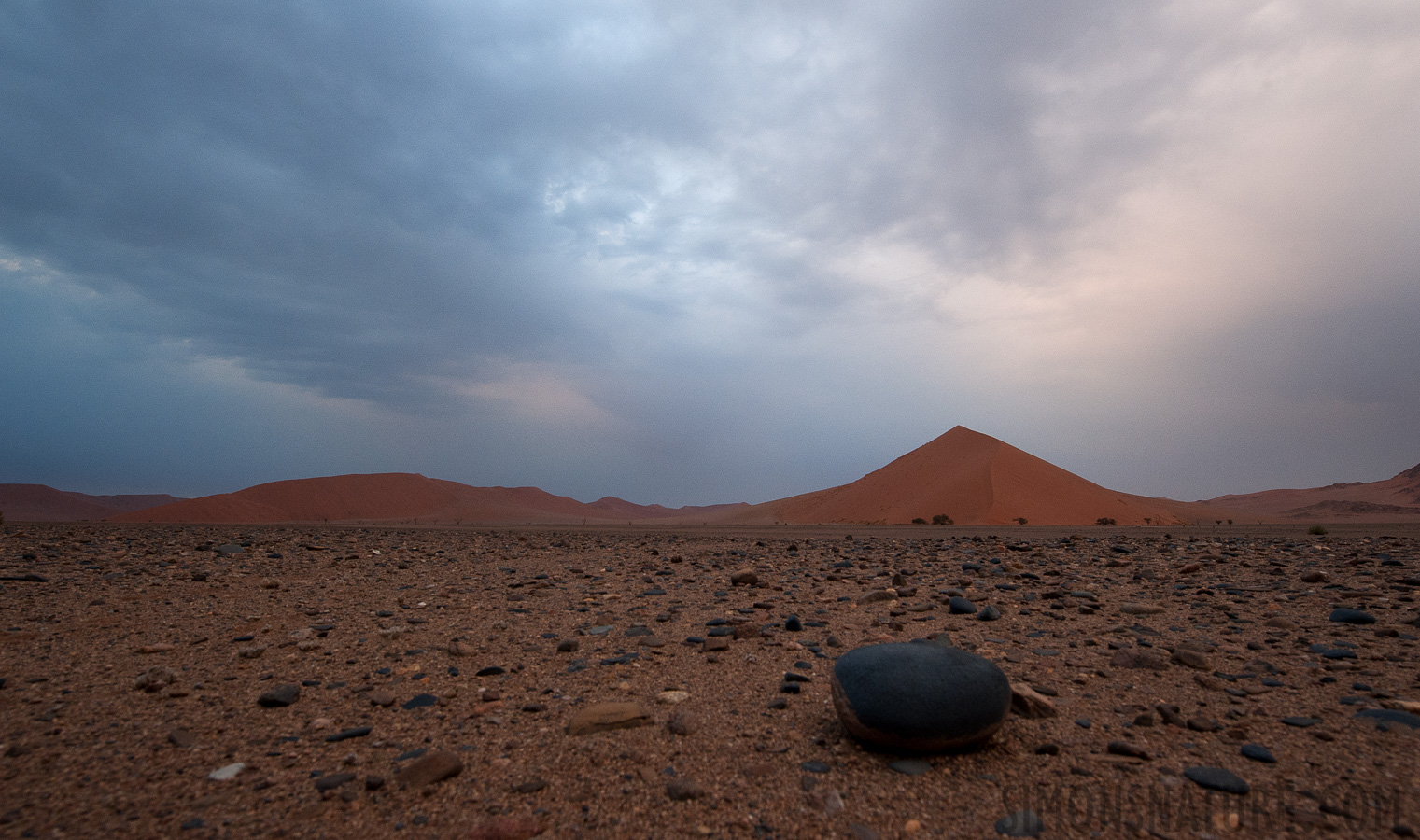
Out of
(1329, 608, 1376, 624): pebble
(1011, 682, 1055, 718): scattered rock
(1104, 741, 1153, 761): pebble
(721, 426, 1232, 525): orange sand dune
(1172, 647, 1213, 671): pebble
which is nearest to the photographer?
(1104, 741, 1153, 761): pebble

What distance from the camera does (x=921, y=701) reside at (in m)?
3.53

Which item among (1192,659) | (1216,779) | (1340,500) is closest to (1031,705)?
(1216,779)

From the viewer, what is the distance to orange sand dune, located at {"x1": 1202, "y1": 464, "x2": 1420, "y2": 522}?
43.3m

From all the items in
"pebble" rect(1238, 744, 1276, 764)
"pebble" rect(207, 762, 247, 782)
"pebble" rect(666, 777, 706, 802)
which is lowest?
"pebble" rect(207, 762, 247, 782)

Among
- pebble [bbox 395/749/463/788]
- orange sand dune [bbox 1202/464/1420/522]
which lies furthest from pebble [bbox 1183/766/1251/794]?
orange sand dune [bbox 1202/464/1420/522]

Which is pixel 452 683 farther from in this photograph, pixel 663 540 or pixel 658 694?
pixel 663 540

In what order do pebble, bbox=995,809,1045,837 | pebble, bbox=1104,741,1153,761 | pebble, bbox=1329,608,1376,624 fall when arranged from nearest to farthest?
pebble, bbox=995,809,1045,837, pebble, bbox=1104,741,1153,761, pebble, bbox=1329,608,1376,624

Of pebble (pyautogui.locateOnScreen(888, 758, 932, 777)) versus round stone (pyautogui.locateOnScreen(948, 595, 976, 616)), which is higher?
round stone (pyautogui.locateOnScreen(948, 595, 976, 616))

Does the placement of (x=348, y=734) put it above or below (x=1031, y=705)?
→ below

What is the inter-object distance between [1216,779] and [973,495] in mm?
29373

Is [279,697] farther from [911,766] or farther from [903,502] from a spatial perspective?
[903,502]

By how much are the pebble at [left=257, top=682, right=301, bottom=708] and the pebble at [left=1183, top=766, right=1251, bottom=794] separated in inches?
227

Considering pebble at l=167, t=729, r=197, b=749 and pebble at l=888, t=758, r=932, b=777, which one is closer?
pebble at l=888, t=758, r=932, b=777

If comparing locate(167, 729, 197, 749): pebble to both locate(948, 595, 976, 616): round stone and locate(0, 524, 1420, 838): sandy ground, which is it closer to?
locate(0, 524, 1420, 838): sandy ground
